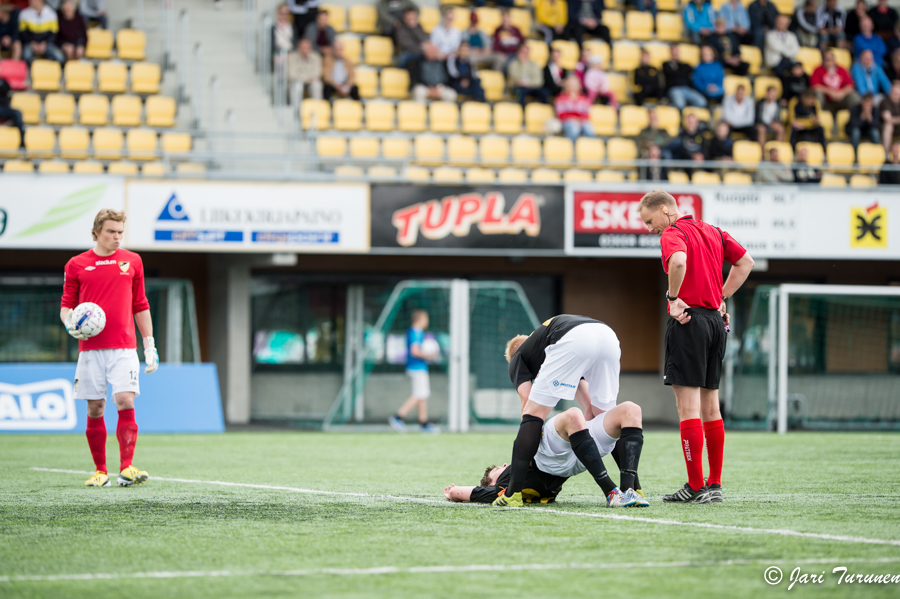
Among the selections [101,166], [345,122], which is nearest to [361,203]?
[345,122]

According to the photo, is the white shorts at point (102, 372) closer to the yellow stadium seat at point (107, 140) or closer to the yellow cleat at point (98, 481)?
the yellow cleat at point (98, 481)

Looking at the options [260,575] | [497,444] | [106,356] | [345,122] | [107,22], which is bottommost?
[497,444]

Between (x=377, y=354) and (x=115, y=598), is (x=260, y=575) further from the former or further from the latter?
(x=377, y=354)

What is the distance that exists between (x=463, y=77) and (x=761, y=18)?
7.72 m

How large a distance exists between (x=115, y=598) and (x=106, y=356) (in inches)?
174

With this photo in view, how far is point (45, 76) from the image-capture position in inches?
718

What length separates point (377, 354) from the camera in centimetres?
1948

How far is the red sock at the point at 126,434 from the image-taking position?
8.02m

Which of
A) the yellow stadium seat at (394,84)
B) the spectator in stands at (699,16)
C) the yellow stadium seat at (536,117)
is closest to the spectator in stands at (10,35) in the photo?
the yellow stadium seat at (394,84)

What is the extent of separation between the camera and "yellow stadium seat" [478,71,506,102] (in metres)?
20.8

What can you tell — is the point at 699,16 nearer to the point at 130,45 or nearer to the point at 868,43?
the point at 868,43

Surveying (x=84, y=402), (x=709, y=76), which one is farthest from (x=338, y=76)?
(x=84, y=402)

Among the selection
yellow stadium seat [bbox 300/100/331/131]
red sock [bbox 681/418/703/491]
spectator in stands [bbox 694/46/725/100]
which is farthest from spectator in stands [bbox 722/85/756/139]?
red sock [bbox 681/418/703/491]

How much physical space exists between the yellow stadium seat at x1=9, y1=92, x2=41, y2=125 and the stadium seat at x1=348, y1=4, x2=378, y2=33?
6695 mm
